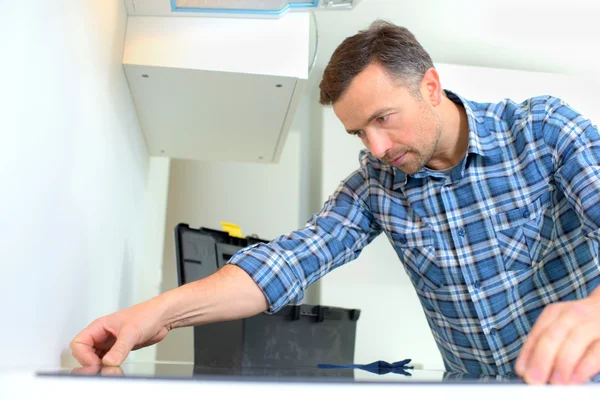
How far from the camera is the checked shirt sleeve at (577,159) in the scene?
82cm

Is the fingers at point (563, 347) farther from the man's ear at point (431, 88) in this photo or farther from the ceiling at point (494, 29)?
the ceiling at point (494, 29)


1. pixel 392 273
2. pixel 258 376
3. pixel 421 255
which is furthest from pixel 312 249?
pixel 392 273

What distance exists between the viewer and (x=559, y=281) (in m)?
0.96

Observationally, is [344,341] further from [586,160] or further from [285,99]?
[586,160]

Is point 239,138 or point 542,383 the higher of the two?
point 239,138

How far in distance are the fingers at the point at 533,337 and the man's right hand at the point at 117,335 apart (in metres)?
0.43

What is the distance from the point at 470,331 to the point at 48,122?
0.78 m

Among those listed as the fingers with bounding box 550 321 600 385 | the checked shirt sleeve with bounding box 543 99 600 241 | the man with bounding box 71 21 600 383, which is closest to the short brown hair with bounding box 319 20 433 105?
the man with bounding box 71 21 600 383

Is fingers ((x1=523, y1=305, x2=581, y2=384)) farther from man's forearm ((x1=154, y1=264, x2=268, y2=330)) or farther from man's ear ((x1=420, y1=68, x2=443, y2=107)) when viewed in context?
man's ear ((x1=420, y1=68, x2=443, y2=107))

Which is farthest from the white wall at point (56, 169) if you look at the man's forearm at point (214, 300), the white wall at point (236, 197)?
the white wall at point (236, 197)

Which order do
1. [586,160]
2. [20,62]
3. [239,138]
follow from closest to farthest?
[20,62] < [586,160] < [239,138]

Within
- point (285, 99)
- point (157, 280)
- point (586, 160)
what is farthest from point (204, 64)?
point (157, 280)

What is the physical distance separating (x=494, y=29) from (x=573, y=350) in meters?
1.85

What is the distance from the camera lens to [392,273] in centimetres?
216
